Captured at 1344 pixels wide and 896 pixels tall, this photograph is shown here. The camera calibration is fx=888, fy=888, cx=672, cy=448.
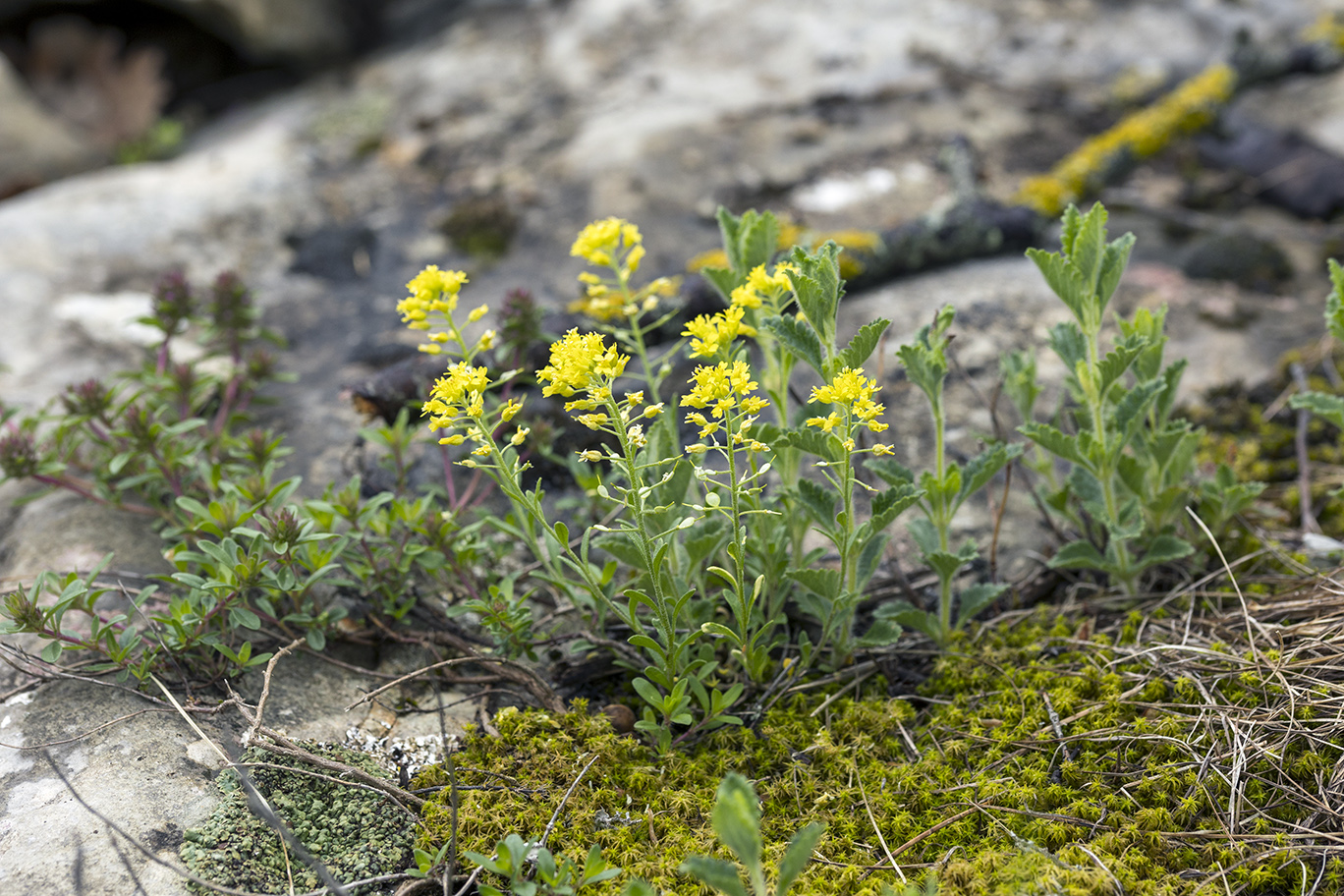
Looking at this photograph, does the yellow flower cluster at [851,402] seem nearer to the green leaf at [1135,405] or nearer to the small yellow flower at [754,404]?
the small yellow flower at [754,404]

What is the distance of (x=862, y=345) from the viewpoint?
7.94 ft

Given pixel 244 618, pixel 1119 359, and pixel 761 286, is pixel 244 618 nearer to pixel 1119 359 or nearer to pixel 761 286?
pixel 761 286

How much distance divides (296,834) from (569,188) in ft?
13.0

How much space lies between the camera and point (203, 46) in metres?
7.53

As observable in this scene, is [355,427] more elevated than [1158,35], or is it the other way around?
[1158,35]

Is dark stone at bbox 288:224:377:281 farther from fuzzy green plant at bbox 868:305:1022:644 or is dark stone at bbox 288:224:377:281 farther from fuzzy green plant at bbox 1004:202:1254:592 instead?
fuzzy green plant at bbox 1004:202:1254:592

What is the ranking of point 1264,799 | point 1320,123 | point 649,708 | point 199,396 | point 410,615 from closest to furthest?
point 1264,799
point 649,708
point 410,615
point 199,396
point 1320,123

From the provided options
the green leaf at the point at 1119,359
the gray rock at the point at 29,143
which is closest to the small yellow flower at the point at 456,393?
the green leaf at the point at 1119,359

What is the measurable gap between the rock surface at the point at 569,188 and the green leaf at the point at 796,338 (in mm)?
1139

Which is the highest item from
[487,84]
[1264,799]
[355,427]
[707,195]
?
[487,84]

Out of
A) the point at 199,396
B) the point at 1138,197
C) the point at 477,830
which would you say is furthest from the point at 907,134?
the point at 477,830

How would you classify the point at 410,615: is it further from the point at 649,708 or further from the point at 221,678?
the point at 649,708

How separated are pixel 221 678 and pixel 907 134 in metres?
4.80

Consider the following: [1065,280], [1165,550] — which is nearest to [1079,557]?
[1165,550]
